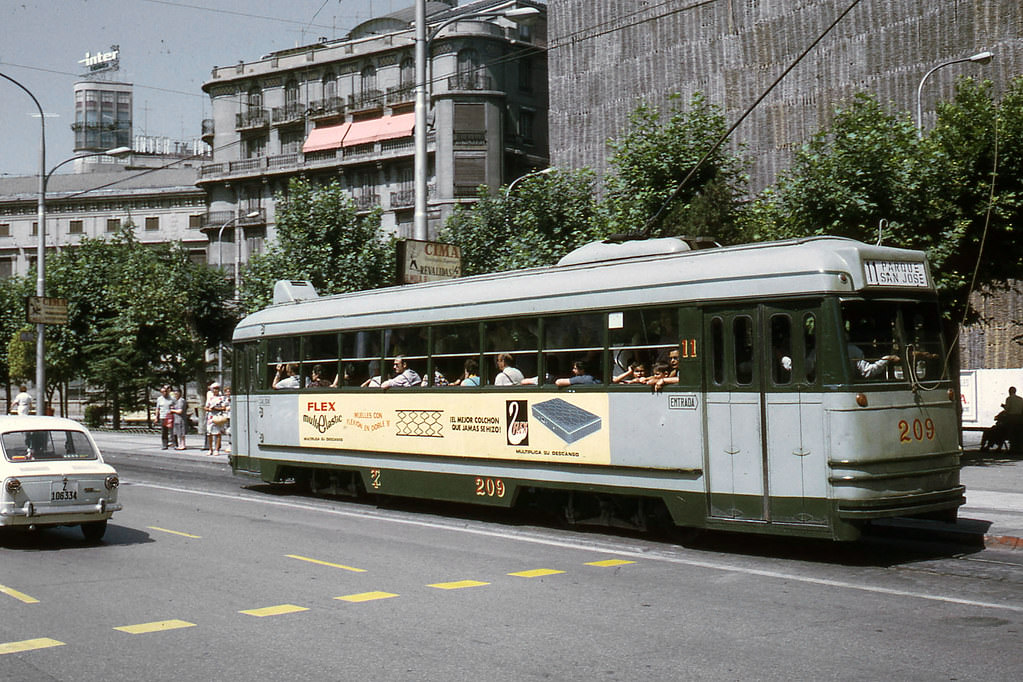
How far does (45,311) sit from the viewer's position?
36.8 metres

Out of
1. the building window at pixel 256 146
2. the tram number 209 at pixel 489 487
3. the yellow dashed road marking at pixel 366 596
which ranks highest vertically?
the building window at pixel 256 146

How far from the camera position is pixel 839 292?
11016 millimetres

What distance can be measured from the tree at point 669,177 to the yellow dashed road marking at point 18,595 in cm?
1644

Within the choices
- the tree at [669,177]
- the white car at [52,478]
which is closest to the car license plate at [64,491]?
the white car at [52,478]

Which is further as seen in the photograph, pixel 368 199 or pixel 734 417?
pixel 368 199

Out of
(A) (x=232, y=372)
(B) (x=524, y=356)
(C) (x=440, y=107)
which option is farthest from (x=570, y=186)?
(C) (x=440, y=107)

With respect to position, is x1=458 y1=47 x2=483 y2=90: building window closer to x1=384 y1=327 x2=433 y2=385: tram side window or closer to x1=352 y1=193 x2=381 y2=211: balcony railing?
x1=352 y1=193 x2=381 y2=211: balcony railing

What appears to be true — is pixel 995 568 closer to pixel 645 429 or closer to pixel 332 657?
pixel 645 429

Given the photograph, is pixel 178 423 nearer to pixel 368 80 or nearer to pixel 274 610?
pixel 274 610

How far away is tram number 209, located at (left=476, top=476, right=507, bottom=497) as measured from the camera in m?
14.5

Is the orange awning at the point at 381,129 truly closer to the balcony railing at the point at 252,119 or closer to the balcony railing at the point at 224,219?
the balcony railing at the point at 252,119

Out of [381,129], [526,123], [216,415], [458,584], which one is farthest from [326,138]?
[458,584]

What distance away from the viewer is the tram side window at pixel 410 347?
15867 millimetres

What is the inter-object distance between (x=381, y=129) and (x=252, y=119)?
11847 millimetres
